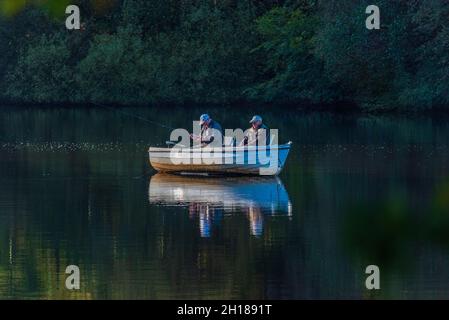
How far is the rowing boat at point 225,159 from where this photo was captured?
91.9 ft

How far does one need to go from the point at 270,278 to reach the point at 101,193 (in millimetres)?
10081

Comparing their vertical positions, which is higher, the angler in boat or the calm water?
the angler in boat

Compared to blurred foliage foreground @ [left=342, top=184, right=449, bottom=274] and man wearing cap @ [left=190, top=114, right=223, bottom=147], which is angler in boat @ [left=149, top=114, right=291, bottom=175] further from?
blurred foliage foreground @ [left=342, top=184, right=449, bottom=274]

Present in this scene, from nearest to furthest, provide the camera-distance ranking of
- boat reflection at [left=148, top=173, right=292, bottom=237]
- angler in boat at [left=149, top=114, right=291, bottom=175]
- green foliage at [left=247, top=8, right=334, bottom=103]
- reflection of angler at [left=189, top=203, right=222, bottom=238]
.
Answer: reflection of angler at [left=189, top=203, right=222, bottom=238], boat reflection at [left=148, top=173, right=292, bottom=237], angler in boat at [left=149, top=114, right=291, bottom=175], green foliage at [left=247, top=8, right=334, bottom=103]

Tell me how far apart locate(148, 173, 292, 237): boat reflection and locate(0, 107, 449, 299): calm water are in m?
0.04

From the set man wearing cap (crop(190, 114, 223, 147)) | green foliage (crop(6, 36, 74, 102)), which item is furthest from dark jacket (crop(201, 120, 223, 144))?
green foliage (crop(6, 36, 74, 102))

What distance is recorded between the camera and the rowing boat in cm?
2800

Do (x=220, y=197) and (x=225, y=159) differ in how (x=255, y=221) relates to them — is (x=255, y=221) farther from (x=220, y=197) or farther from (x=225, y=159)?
(x=225, y=159)

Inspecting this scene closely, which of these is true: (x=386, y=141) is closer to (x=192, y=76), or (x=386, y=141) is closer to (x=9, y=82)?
(x=192, y=76)

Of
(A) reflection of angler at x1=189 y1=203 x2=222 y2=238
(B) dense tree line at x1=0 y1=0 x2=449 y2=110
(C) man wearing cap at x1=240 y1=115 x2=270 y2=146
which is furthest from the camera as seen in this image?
(B) dense tree line at x1=0 y1=0 x2=449 y2=110

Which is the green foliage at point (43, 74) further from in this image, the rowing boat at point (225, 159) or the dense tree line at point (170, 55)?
the rowing boat at point (225, 159)

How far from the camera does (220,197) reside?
25047 millimetres

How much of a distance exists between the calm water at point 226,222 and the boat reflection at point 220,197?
0.13ft

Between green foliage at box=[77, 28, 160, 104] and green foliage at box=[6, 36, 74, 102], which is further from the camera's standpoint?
green foliage at box=[6, 36, 74, 102]
